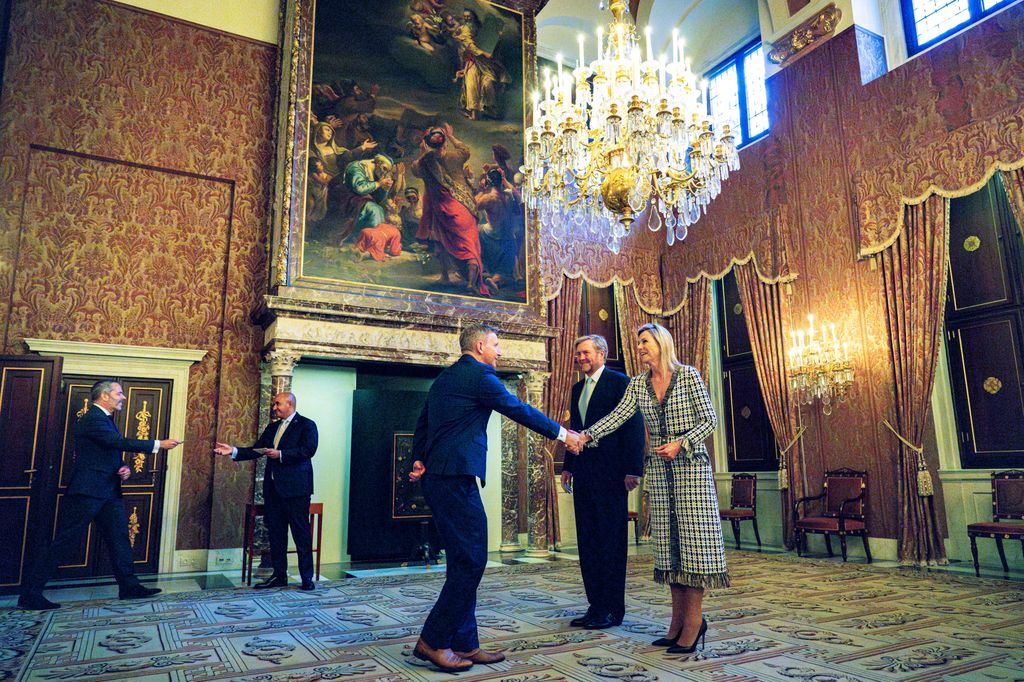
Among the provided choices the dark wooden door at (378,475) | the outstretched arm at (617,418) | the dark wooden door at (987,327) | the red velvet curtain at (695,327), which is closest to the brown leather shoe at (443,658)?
the outstretched arm at (617,418)

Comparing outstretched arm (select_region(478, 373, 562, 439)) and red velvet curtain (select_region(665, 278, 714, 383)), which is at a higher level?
red velvet curtain (select_region(665, 278, 714, 383))

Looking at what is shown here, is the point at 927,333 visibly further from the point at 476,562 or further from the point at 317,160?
the point at 317,160

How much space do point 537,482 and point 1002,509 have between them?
4563mm

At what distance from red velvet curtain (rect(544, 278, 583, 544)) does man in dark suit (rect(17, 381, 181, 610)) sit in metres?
4.67

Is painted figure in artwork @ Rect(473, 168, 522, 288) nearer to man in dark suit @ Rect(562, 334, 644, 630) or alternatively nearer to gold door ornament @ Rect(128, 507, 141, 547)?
man in dark suit @ Rect(562, 334, 644, 630)

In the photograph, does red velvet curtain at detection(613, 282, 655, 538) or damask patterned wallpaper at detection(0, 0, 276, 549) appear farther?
red velvet curtain at detection(613, 282, 655, 538)

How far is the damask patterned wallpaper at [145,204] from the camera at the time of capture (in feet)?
21.5

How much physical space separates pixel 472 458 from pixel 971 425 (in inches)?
230

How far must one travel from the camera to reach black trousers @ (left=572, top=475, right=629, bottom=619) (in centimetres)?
386

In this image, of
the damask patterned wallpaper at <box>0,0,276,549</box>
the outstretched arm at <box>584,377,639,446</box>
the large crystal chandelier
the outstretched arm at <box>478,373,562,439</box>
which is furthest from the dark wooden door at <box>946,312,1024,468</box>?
the damask patterned wallpaper at <box>0,0,276,549</box>

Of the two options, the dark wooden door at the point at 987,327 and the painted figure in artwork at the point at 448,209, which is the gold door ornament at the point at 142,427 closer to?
the painted figure in artwork at the point at 448,209

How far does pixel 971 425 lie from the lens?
663 centimetres

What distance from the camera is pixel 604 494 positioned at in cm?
390

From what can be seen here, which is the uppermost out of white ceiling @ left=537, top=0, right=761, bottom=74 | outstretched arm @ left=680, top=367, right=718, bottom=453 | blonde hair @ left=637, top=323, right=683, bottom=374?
white ceiling @ left=537, top=0, right=761, bottom=74
